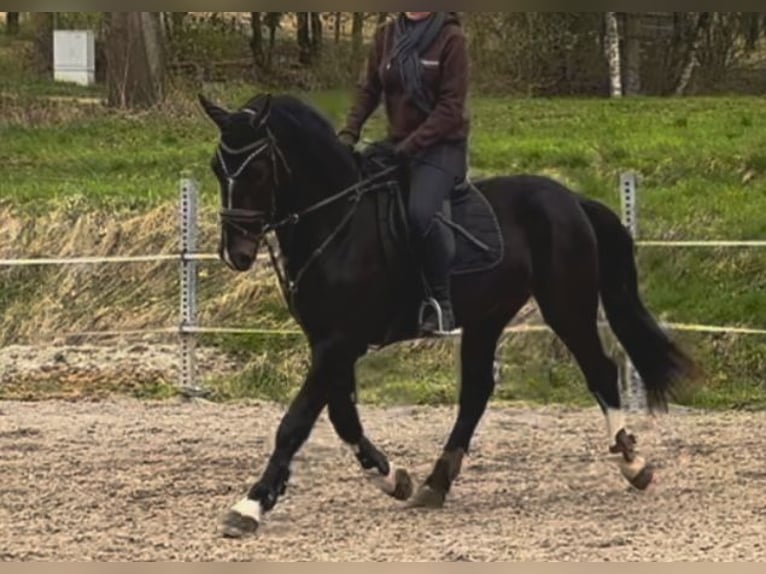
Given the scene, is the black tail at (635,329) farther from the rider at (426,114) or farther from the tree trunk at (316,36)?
the tree trunk at (316,36)

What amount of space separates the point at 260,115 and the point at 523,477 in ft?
7.68

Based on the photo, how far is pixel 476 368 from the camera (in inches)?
285

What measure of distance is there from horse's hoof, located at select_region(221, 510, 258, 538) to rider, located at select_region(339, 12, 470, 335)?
1.11 m

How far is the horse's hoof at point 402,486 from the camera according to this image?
6.92 meters

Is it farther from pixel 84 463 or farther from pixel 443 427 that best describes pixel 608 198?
pixel 84 463

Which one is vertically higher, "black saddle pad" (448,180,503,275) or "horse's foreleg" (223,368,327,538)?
"black saddle pad" (448,180,503,275)

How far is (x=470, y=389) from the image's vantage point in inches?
284

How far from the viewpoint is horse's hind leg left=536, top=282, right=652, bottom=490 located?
714cm

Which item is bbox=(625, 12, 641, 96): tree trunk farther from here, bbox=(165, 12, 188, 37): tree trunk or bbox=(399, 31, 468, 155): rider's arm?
bbox=(399, 31, 468, 155): rider's arm

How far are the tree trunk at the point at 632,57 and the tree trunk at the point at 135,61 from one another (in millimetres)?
4961

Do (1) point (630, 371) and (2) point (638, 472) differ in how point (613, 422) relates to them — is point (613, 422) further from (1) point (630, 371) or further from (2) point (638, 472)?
(1) point (630, 371)

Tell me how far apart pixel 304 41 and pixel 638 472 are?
31.9ft

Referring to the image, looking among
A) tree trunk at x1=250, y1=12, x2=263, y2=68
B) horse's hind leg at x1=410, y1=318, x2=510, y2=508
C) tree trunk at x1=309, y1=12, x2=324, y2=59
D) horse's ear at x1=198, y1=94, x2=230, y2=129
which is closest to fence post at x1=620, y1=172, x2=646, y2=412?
horse's hind leg at x1=410, y1=318, x2=510, y2=508

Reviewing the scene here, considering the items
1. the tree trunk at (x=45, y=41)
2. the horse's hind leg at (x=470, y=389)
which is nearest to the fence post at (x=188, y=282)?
the horse's hind leg at (x=470, y=389)
